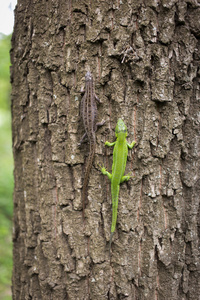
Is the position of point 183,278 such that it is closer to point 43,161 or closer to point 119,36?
point 43,161

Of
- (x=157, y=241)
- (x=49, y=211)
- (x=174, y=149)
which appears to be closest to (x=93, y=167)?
(x=49, y=211)

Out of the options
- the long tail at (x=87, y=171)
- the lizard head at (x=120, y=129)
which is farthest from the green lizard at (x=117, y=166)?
the long tail at (x=87, y=171)

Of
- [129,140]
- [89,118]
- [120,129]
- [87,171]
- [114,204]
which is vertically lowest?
[114,204]

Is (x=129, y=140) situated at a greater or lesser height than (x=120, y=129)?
lesser

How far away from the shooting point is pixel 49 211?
2354 millimetres

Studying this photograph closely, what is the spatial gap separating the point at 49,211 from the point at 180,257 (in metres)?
1.60

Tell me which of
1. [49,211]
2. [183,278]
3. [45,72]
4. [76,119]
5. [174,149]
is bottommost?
[183,278]

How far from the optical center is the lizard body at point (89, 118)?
2184 mm

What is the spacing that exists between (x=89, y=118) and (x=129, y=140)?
1.66 ft

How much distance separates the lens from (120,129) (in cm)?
220

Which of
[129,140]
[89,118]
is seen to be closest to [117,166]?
[129,140]

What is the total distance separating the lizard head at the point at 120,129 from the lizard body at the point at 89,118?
19 centimetres

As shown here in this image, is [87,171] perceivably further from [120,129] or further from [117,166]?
[120,129]

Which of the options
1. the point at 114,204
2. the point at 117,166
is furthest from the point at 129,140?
the point at 114,204
